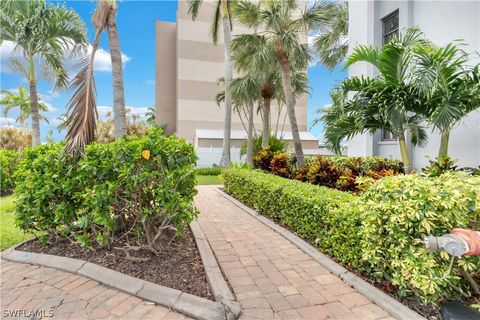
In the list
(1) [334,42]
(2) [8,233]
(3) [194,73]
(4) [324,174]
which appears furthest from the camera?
(3) [194,73]

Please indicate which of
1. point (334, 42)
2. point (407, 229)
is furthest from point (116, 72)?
point (334, 42)

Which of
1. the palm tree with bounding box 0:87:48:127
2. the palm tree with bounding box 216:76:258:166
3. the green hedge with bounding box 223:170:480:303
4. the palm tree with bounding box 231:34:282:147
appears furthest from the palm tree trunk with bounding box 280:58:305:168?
the palm tree with bounding box 0:87:48:127

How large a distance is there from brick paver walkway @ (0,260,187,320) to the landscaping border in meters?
0.06

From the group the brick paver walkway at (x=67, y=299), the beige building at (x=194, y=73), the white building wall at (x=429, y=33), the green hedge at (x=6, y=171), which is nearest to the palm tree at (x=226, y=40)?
the white building wall at (x=429, y=33)

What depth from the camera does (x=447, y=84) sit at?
4.68m

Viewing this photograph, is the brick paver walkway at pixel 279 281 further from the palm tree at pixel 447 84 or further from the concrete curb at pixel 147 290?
the palm tree at pixel 447 84

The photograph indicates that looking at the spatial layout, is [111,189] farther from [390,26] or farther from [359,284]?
[390,26]

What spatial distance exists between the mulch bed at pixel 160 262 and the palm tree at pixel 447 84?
465cm

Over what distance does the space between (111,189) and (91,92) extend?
150 centimetres

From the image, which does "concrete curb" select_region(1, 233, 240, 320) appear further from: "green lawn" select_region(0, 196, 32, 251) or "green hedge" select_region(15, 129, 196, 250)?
"green lawn" select_region(0, 196, 32, 251)

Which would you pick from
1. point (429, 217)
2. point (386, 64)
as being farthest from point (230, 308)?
point (386, 64)

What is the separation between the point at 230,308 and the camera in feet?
8.06

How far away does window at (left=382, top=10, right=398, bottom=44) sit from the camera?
308 inches

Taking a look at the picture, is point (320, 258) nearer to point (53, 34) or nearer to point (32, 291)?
point (32, 291)
